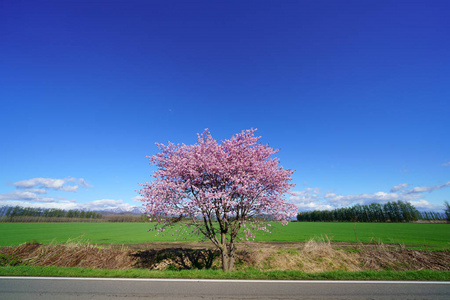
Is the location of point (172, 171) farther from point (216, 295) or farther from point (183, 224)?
point (216, 295)

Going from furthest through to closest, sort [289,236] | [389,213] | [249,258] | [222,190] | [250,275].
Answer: [389,213], [289,236], [249,258], [222,190], [250,275]

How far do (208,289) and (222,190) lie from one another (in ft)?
15.2

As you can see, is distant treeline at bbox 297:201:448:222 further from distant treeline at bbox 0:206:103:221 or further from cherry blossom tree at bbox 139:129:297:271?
distant treeline at bbox 0:206:103:221

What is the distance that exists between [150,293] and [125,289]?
105 cm

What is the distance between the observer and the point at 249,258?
14203 millimetres

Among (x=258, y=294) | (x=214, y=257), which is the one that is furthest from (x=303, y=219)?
(x=258, y=294)

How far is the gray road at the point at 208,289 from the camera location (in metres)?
6.24

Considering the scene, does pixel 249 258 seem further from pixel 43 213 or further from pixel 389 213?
pixel 43 213

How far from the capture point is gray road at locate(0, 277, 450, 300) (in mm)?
6242

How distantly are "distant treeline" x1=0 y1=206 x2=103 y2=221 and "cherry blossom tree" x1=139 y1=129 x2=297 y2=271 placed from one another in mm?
139501

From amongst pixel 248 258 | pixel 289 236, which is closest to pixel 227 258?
pixel 248 258

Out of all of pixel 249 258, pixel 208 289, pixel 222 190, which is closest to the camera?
pixel 208 289

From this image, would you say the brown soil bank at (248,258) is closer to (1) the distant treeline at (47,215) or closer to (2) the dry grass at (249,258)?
(2) the dry grass at (249,258)

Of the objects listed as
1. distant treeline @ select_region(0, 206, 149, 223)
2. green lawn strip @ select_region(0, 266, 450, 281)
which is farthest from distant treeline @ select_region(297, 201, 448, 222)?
distant treeline @ select_region(0, 206, 149, 223)
